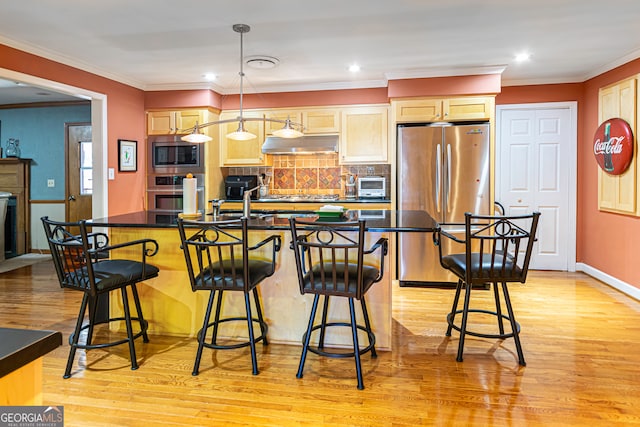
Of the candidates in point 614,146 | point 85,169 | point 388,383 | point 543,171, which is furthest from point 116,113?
point 614,146

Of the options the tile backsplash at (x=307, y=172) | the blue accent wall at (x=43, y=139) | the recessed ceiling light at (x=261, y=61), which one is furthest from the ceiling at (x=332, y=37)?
the blue accent wall at (x=43, y=139)

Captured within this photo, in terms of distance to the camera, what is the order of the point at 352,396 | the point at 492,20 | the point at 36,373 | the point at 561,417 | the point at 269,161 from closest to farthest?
1. the point at 36,373
2. the point at 561,417
3. the point at 352,396
4. the point at 492,20
5. the point at 269,161

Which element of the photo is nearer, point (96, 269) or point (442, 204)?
point (96, 269)

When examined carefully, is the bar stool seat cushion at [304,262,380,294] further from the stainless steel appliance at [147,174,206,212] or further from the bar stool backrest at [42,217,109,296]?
the stainless steel appliance at [147,174,206,212]

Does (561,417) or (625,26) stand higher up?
(625,26)

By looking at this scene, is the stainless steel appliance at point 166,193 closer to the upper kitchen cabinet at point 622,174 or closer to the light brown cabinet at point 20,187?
the light brown cabinet at point 20,187

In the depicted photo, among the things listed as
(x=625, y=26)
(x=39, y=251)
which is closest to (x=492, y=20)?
(x=625, y=26)

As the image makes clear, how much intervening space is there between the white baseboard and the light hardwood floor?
0.94 meters

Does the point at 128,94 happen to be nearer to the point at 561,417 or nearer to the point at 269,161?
the point at 269,161

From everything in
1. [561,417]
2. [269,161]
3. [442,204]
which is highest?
[269,161]

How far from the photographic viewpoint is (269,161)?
582 cm

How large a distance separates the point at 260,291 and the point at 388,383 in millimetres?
1066

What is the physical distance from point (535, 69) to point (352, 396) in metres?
4.16

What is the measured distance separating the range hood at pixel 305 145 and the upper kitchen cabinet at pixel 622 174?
298 cm
